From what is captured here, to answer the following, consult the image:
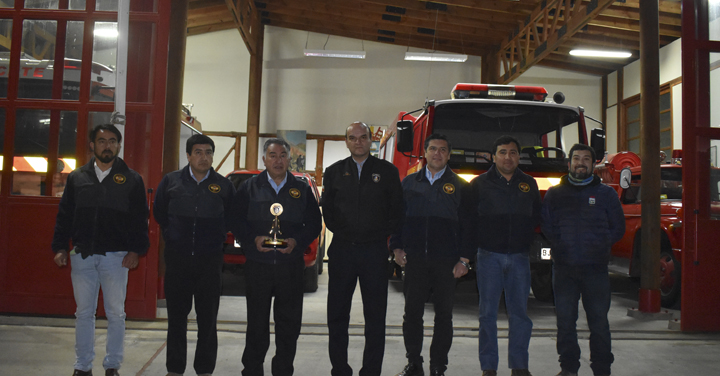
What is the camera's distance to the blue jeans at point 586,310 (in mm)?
3646

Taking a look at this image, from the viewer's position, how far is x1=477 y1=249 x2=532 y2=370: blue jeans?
11.9ft

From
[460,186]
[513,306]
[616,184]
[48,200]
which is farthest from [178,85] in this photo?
[616,184]

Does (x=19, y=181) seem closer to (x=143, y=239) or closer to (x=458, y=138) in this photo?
(x=143, y=239)

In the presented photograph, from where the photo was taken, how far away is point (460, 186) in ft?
12.2

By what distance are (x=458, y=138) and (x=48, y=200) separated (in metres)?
4.47

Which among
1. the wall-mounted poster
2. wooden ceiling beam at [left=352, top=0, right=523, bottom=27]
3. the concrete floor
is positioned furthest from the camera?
the wall-mounted poster

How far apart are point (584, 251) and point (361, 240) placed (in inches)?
62.3

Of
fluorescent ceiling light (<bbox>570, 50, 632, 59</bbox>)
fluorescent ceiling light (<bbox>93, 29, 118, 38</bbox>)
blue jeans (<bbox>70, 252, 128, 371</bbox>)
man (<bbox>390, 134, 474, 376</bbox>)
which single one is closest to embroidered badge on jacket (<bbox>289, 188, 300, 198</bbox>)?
man (<bbox>390, 134, 474, 376</bbox>)

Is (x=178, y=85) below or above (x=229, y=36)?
below

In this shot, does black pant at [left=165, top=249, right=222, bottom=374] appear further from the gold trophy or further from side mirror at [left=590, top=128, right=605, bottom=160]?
side mirror at [left=590, top=128, right=605, bottom=160]

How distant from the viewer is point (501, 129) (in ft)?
A: 20.3

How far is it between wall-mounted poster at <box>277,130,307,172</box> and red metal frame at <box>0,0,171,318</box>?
11.7 meters

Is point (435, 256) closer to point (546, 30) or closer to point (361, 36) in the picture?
point (546, 30)

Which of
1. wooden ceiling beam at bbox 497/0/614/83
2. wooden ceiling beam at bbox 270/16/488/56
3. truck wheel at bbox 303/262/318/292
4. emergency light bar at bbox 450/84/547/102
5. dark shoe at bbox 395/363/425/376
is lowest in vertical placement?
dark shoe at bbox 395/363/425/376
